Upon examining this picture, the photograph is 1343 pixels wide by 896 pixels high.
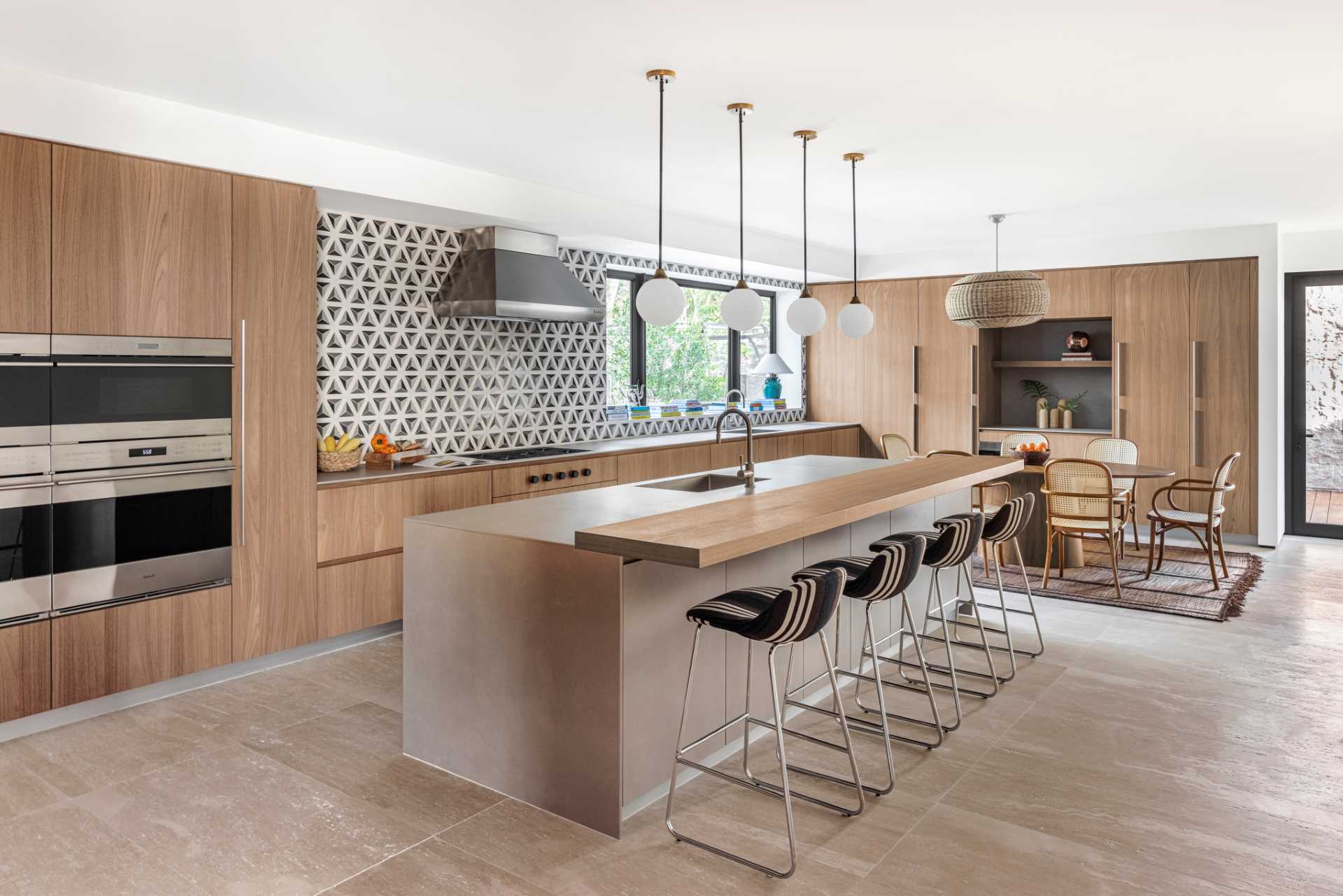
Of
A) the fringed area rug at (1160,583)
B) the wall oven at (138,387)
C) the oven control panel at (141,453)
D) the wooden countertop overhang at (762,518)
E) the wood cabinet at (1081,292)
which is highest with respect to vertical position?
the wood cabinet at (1081,292)

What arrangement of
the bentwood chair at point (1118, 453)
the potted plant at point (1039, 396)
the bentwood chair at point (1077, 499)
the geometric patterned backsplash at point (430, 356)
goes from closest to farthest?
the geometric patterned backsplash at point (430, 356), the bentwood chair at point (1077, 499), the bentwood chair at point (1118, 453), the potted plant at point (1039, 396)

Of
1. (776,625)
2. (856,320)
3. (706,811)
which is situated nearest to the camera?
(776,625)

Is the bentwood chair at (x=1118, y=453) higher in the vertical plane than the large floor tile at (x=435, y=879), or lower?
higher

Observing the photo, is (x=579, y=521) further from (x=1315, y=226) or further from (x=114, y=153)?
(x=1315, y=226)

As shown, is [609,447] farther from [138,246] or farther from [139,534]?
[138,246]

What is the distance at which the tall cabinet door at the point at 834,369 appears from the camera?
867 cm

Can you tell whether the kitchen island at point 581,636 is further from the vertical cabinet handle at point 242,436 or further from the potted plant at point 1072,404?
the potted plant at point 1072,404

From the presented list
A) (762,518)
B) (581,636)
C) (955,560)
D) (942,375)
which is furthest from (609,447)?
(942,375)

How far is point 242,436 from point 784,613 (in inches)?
104

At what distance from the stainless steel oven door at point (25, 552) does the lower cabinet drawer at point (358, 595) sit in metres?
1.13

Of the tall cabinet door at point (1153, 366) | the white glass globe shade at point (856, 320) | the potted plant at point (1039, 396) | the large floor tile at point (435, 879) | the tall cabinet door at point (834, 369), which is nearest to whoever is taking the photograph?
the large floor tile at point (435, 879)

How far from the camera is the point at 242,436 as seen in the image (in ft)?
12.8

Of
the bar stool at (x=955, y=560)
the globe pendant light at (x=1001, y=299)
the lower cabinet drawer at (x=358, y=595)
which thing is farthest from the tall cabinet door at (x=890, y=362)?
the lower cabinet drawer at (x=358, y=595)

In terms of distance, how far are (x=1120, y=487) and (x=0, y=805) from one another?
21.2 ft
